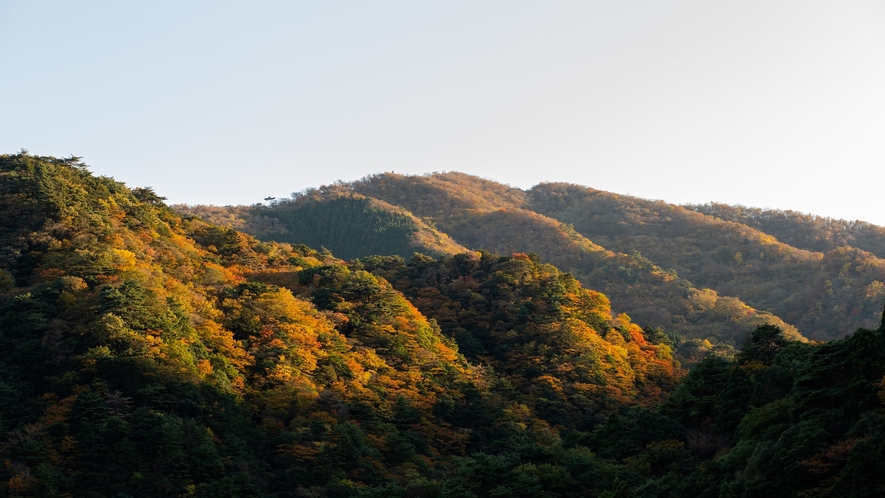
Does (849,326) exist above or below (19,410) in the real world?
above

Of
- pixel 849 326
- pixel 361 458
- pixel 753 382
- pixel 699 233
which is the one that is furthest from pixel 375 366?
pixel 699 233

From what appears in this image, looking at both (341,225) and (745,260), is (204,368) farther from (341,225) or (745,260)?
(745,260)

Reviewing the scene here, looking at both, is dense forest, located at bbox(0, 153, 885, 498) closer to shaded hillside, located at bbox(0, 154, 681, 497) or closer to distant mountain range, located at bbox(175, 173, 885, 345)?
shaded hillside, located at bbox(0, 154, 681, 497)

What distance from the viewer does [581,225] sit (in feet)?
Answer: 540

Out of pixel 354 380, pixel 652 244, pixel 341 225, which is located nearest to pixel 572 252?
pixel 652 244

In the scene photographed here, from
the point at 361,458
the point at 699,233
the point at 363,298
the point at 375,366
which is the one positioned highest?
the point at 699,233

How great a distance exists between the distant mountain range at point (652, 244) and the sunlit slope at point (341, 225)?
0.85 ft

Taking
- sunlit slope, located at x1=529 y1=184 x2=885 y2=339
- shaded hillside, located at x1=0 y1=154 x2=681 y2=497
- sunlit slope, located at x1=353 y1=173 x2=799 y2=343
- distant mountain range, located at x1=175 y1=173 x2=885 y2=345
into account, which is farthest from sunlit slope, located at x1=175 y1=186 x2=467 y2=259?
shaded hillside, located at x1=0 y1=154 x2=681 y2=497

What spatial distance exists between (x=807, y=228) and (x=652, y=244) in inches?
1003

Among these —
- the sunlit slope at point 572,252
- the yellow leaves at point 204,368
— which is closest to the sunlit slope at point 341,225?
the sunlit slope at point 572,252

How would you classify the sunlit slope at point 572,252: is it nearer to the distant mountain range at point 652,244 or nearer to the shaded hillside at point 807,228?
the distant mountain range at point 652,244

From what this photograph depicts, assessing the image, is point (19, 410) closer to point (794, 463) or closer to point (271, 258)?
point (271, 258)

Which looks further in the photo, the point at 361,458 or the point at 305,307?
the point at 305,307

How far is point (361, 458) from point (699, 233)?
358 feet
